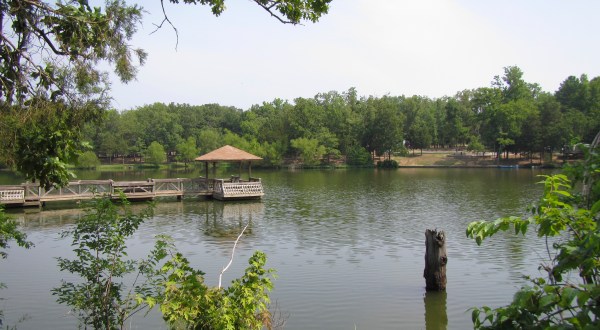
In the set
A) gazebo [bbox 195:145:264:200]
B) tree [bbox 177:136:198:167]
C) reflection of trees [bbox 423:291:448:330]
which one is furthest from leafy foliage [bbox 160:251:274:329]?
tree [bbox 177:136:198:167]

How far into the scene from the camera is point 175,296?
5645 mm

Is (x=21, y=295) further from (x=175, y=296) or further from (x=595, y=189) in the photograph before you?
(x=595, y=189)

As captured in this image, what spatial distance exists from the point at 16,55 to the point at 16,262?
9.64 metres

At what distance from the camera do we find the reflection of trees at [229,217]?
18.5 metres

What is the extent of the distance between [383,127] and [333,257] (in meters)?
59.7

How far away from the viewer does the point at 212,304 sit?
18.6ft

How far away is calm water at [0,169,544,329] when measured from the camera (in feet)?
32.1

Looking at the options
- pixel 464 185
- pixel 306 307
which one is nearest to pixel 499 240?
pixel 306 307

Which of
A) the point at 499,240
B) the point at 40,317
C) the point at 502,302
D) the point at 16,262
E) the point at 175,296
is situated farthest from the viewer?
the point at 499,240

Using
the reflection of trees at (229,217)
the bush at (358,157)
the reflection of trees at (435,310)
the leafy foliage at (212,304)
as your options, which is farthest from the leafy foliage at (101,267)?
the bush at (358,157)

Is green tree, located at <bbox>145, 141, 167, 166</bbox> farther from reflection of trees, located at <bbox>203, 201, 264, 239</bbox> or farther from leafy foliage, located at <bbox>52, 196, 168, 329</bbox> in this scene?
leafy foliage, located at <bbox>52, 196, 168, 329</bbox>

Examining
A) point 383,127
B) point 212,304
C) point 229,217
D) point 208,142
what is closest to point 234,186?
point 229,217

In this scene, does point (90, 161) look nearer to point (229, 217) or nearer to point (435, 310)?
point (229, 217)

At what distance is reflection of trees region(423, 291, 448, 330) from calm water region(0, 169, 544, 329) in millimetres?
21
